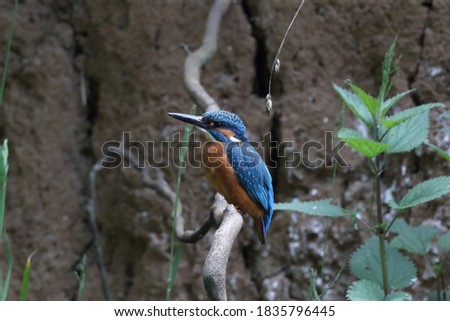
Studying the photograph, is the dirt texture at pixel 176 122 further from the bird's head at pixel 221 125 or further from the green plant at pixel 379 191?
the green plant at pixel 379 191

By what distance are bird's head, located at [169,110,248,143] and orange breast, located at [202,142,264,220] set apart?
0.14 ft

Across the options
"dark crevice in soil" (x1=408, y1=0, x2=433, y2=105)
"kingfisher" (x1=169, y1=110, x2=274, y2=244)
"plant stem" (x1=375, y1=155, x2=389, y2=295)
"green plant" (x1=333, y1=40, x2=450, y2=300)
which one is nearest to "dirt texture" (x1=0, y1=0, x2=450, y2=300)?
"dark crevice in soil" (x1=408, y1=0, x2=433, y2=105)

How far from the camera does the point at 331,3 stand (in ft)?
10.0

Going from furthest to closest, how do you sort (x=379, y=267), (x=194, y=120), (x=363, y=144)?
(x=194, y=120)
(x=379, y=267)
(x=363, y=144)

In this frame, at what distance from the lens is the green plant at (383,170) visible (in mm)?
1787

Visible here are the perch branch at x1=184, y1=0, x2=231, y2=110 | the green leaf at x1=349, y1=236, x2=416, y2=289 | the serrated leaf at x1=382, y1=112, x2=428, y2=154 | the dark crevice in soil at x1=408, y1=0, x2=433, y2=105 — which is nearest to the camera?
the serrated leaf at x1=382, y1=112, x2=428, y2=154

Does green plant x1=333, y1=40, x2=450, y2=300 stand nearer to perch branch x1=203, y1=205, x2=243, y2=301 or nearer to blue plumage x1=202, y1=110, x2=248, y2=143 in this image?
perch branch x1=203, y1=205, x2=243, y2=301

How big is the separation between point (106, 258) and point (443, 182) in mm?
1926

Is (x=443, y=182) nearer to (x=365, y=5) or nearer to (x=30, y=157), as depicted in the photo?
(x=365, y=5)

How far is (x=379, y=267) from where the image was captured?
2.04 meters

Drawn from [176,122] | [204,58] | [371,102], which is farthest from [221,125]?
[371,102]

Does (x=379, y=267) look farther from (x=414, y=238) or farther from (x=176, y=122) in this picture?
(x=176, y=122)

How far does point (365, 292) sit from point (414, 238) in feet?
1.39

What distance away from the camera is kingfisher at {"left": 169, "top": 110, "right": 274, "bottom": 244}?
8.21ft
